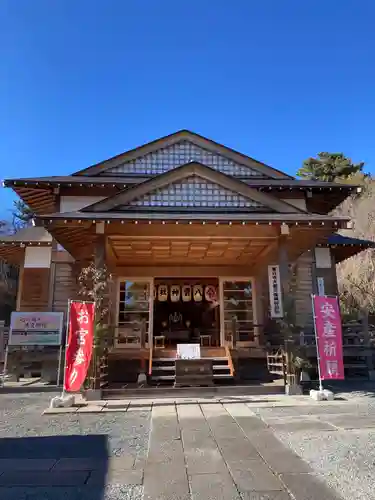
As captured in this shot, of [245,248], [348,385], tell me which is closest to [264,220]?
[245,248]

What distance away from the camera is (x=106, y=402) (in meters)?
6.28

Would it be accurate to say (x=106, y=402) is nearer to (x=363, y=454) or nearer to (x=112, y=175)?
(x=363, y=454)

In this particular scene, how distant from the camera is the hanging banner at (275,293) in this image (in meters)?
7.44

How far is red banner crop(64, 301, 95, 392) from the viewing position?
20.8 ft

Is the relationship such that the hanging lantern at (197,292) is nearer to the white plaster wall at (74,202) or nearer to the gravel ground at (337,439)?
the white plaster wall at (74,202)

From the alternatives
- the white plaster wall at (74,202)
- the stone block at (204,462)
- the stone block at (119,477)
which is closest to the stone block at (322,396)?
the stone block at (204,462)

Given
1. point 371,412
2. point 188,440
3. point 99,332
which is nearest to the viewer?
point 188,440

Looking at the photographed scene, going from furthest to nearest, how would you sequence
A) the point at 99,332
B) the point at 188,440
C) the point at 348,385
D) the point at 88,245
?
the point at 88,245 < the point at 348,385 < the point at 99,332 < the point at 188,440

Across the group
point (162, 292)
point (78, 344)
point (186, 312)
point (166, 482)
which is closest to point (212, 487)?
point (166, 482)

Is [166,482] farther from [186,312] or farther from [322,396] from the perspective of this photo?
[186,312]

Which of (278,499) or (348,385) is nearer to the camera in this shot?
(278,499)

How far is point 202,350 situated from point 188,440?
5088 millimetres

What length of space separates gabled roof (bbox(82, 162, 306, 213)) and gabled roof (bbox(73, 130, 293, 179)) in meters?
4.42

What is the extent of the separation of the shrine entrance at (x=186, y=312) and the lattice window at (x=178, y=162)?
3.81 metres
